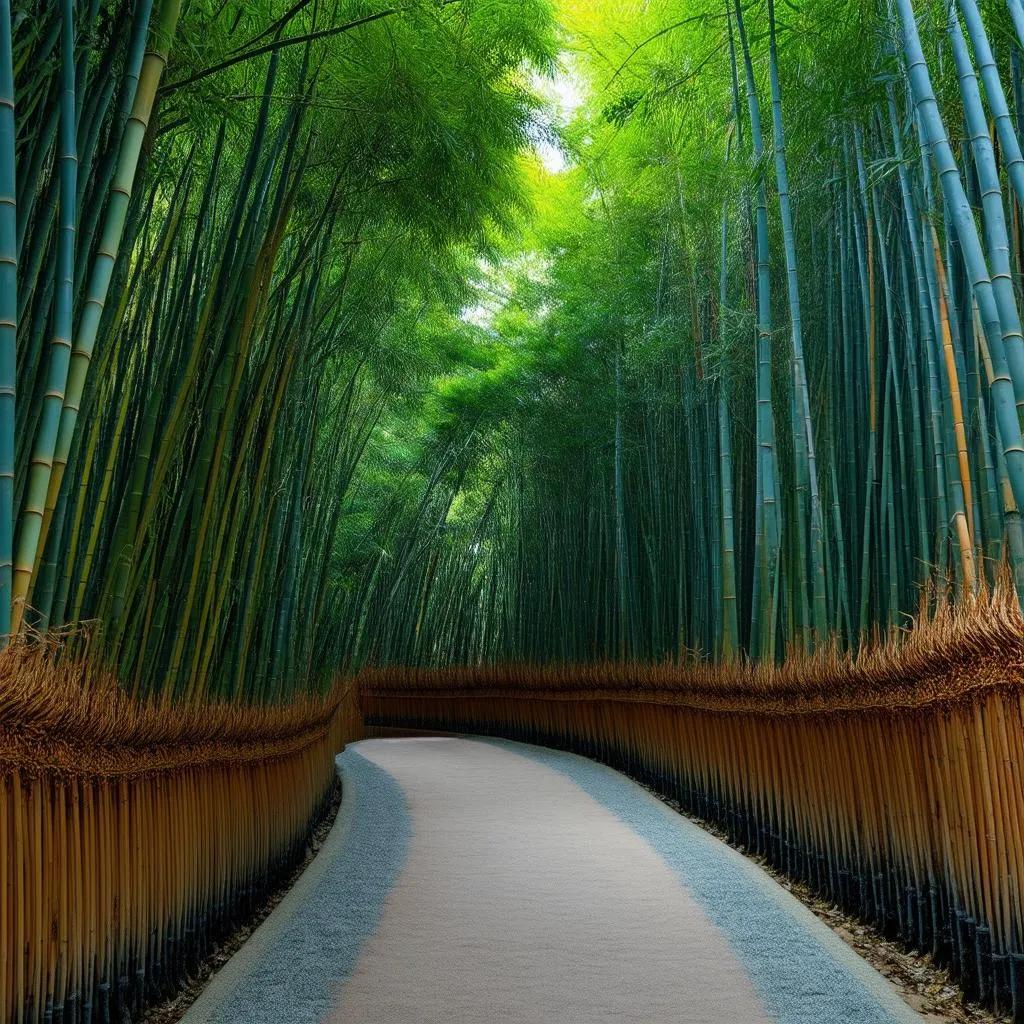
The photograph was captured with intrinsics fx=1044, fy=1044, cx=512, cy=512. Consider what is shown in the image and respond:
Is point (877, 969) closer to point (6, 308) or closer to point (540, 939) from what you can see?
point (540, 939)

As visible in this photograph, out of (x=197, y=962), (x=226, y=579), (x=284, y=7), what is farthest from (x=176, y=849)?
(x=284, y=7)

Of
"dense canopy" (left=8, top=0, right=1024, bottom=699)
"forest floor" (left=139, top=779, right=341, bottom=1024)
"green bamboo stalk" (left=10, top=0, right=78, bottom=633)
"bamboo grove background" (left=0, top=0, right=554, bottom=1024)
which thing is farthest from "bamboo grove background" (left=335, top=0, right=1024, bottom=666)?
"forest floor" (left=139, top=779, right=341, bottom=1024)

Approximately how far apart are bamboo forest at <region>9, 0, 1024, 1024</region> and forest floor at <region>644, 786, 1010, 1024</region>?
18 mm

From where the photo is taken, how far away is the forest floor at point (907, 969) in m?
2.03

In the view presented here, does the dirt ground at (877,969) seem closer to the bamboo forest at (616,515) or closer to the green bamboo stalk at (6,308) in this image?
the bamboo forest at (616,515)

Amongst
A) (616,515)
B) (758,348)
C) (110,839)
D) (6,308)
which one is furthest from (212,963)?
(616,515)

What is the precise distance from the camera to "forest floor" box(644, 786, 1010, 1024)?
6.67ft

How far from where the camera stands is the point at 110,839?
190 centimetres

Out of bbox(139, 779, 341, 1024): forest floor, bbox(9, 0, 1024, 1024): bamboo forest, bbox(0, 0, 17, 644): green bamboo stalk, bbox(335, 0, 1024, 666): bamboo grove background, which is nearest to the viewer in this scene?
bbox(0, 0, 17, 644): green bamboo stalk

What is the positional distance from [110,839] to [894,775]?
1.79 metres

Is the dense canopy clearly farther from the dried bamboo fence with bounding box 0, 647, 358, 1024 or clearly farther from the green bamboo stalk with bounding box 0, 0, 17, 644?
the dried bamboo fence with bounding box 0, 647, 358, 1024

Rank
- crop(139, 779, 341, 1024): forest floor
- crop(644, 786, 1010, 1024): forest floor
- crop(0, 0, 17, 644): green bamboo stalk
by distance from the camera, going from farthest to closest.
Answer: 1. crop(139, 779, 341, 1024): forest floor
2. crop(644, 786, 1010, 1024): forest floor
3. crop(0, 0, 17, 644): green bamboo stalk

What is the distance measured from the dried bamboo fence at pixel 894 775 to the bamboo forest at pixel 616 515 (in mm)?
16

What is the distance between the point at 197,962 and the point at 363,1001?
656 mm
